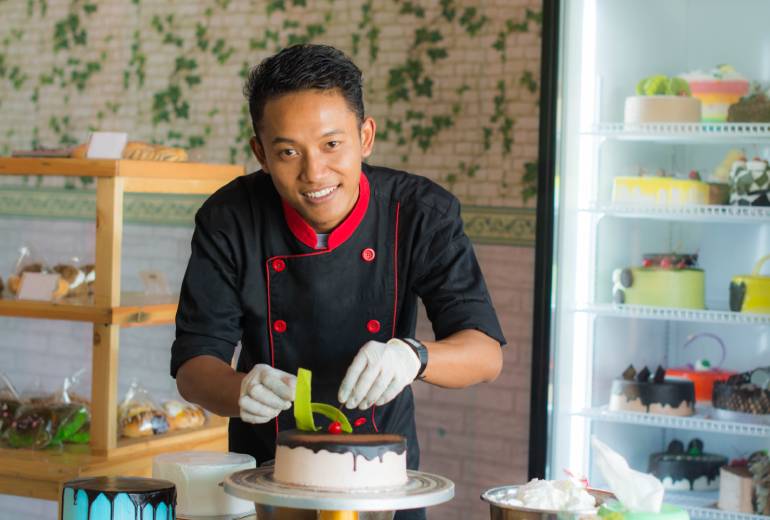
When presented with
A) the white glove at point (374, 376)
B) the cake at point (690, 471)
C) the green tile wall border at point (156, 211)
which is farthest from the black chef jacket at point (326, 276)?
the green tile wall border at point (156, 211)

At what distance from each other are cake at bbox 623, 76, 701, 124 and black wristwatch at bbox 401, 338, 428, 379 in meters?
2.02

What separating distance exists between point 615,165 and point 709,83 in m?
0.41

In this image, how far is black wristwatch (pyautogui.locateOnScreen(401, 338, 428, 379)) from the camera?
1.96 m

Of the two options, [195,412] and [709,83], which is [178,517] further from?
[709,83]

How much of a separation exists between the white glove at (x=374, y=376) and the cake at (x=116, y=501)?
0.33m

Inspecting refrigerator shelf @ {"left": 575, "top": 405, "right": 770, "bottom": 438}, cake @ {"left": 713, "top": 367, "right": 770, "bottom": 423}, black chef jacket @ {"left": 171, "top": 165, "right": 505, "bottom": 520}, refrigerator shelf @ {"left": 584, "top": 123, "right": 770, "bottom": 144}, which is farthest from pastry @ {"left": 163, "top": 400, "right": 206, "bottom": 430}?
cake @ {"left": 713, "top": 367, "right": 770, "bottom": 423}

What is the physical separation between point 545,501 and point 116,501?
2.13 feet

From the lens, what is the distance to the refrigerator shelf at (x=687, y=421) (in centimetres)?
355

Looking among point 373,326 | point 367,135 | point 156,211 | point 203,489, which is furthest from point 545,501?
point 156,211

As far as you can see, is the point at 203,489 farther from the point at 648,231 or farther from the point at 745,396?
the point at 648,231

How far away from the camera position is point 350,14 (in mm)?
4938

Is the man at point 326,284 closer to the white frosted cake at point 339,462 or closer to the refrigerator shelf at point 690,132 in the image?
the white frosted cake at point 339,462

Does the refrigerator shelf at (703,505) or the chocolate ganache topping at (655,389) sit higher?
the chocolate ganache topping at (655,389)

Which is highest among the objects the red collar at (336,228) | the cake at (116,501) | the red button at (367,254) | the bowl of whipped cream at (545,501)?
the red collar at (336,228)
